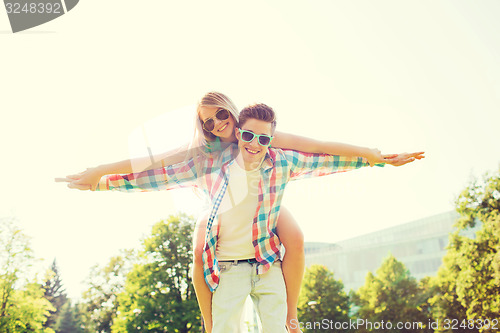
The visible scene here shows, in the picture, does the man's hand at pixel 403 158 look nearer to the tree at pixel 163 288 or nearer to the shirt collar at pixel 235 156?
the shirt collar at pixel 235 156

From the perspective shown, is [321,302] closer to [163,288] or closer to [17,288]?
[163,288]

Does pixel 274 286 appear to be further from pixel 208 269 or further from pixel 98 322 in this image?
pixel 98 322

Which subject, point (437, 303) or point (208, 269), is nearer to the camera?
point (208, 269)

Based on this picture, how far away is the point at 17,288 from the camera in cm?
1867

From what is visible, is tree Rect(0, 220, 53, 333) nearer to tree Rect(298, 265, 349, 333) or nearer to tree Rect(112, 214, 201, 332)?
tree Rect(112, 214, 201, 332)

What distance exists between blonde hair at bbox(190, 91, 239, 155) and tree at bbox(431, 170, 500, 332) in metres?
19.4

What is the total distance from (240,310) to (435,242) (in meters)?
61.4

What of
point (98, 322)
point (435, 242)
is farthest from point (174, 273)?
point (435, 242)

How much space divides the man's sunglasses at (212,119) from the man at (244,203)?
135 mm

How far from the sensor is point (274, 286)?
263 centimetres

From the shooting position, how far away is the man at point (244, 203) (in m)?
2.59

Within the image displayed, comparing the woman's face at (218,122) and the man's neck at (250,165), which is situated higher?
the woman's face at (218,122)

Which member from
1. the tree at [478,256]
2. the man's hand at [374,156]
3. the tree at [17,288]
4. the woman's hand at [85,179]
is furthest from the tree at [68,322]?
the man's hand at [374,156]

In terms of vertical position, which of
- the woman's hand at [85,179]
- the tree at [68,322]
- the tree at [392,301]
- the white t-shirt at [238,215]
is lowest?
the tree at [68,322]
